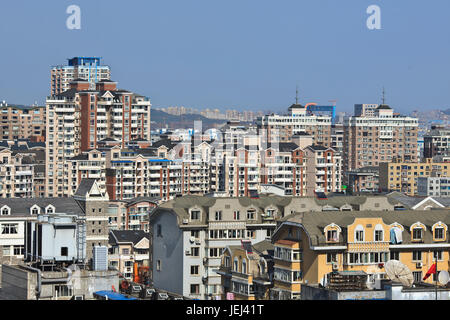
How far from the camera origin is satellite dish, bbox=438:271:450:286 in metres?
35.0

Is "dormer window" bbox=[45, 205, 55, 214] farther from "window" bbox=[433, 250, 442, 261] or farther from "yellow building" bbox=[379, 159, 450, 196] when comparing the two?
"yellow building" bbox=[379, 159, 450, 196]

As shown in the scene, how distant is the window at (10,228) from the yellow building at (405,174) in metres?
69.8

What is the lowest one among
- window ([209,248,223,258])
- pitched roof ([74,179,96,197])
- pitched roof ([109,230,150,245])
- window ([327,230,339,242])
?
pitched roof ([109,230,150,245])

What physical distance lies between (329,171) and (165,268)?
62732mm

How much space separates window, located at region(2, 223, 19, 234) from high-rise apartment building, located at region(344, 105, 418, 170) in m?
84.5

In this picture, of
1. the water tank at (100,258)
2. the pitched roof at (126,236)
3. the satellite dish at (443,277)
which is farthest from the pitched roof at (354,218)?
the pitched roof at (126,236)

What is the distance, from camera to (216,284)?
144ft

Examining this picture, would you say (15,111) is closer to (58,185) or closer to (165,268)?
(58,185)

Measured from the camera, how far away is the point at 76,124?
10444cm

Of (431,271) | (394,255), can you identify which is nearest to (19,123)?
(394,255)

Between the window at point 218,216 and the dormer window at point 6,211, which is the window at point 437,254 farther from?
the dormer window at point 6,211

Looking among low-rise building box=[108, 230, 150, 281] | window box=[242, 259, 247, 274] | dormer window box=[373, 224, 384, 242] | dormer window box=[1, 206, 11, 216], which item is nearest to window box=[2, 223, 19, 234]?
dormer window box=[1, 206, 11, 216]

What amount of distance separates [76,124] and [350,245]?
2773 inches

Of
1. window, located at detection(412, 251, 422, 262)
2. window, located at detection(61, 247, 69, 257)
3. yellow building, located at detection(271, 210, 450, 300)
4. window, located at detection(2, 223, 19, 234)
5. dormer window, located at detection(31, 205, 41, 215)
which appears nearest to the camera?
yellow building, located at detection(271, 210, 450, 300)
